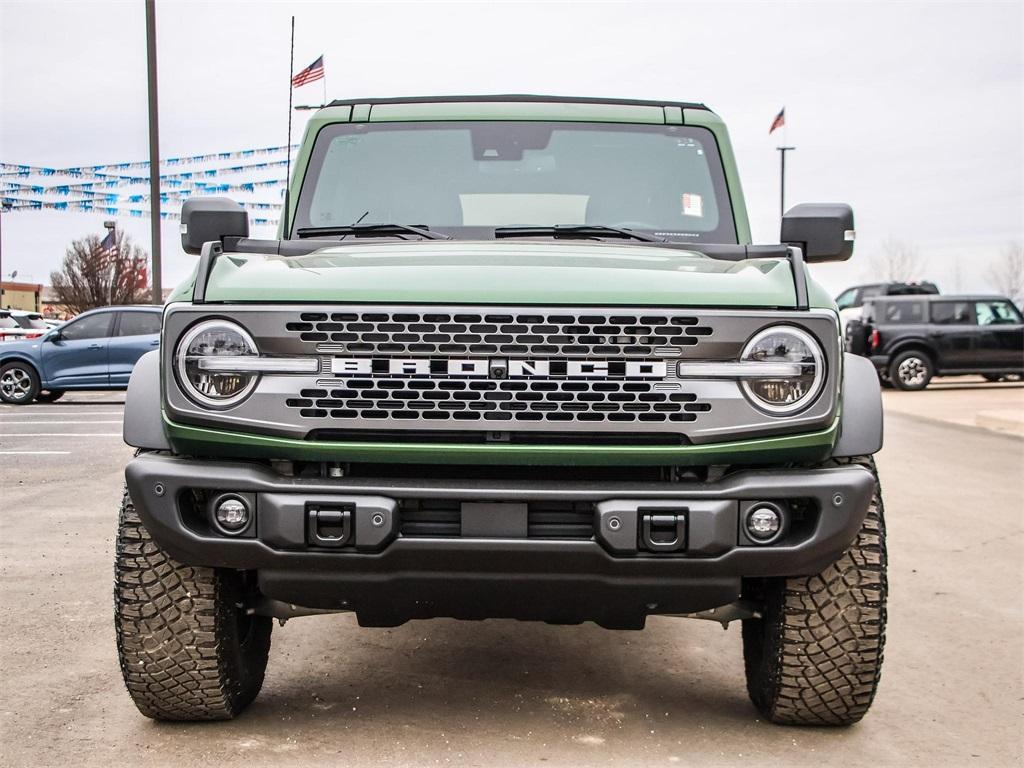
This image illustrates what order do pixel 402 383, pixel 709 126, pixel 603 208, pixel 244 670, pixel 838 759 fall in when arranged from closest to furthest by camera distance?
1. pixel 402 383
2. pixel 838 759
3. pixel 244 670
4. pixel 603 208
5. pixel 709 126

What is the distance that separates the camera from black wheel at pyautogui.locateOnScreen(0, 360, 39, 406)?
723 inches

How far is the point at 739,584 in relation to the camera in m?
3.41

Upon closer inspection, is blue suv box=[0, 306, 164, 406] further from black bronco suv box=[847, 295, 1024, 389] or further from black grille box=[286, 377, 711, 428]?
black grille box=[286, 377, 711, 428]

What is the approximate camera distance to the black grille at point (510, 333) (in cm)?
324

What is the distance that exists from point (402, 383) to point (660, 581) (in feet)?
2.92

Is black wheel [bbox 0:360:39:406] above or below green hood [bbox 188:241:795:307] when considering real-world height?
below

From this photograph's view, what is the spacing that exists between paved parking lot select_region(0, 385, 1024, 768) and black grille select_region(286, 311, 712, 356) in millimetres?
1254

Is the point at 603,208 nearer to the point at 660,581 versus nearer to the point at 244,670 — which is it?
the point at 660,581

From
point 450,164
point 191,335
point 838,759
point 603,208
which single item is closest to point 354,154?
point 450,164

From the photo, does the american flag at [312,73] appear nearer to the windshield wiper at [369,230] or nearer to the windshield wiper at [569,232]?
the windshield wiper at [369,230]

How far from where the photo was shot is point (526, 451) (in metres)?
3.26

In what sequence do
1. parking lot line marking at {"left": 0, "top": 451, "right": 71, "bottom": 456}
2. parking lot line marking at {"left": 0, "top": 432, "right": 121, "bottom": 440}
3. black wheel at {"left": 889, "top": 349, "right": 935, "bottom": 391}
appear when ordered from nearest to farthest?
parking lot line marking at {"left": 0, "top": 451, "right": 71, "bottom": 456} → parking lot line marking at {"left": 0, "top": 432, "right": 121, "bottom": 440} → black wheel at {"left": 889, "top": 349, "right": 935, "bottom": 391}

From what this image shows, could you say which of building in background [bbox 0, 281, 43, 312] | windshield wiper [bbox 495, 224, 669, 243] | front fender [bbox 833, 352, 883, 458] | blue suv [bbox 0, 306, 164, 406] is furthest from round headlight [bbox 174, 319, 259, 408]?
Answer: building in background [bbox 0, 281, 43, 312]

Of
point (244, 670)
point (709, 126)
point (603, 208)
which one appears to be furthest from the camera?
point (709, 126)
